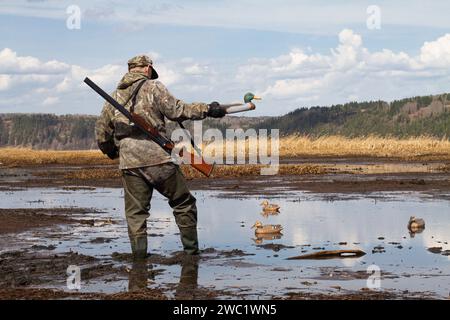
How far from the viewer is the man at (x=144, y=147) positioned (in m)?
9.91

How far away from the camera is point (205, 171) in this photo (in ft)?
34.6

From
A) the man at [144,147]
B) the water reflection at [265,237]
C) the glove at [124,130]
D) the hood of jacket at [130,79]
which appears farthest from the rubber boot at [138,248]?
the water reflection at [265,237]

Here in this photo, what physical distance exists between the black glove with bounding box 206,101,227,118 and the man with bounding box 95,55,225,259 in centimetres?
1

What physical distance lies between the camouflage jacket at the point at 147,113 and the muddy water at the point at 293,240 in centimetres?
133

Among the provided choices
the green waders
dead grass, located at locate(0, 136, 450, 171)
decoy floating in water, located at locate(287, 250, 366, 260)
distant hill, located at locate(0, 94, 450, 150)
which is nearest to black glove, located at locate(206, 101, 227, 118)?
the green waders

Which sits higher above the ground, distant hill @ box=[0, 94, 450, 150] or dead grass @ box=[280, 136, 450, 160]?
distant hill @ box=[0, 94, 450, 150]

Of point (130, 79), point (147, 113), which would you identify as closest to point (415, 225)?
point (147, 113)

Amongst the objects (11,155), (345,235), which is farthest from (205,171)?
(11,155)

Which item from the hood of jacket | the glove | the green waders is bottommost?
the green waders

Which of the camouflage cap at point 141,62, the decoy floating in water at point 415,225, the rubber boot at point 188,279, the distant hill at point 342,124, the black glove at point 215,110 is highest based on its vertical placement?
the distant hill at point 342,124

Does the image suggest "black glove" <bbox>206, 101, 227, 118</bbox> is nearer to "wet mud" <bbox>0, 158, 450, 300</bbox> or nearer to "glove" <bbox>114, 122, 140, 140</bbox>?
"glove" <bbox>114, 122, 140, 140</bbox>

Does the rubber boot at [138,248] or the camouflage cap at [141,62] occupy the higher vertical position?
the camouflage cap at [141,62]

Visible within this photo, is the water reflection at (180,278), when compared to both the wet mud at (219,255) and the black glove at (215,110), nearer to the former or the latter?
the wet mud at (219,255)

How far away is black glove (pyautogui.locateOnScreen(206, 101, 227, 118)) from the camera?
9.65 metres
